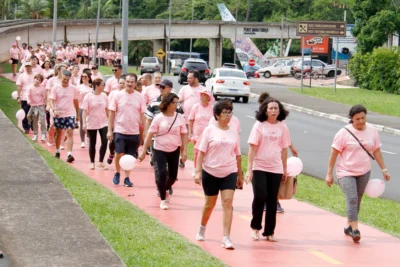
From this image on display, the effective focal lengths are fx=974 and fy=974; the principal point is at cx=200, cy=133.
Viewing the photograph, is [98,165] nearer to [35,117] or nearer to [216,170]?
[35,117]

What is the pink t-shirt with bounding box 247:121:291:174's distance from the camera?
11.4 meters

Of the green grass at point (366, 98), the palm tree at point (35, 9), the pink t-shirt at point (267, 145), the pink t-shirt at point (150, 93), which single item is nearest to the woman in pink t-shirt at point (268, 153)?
the pink t-shirt at point (267, 145)

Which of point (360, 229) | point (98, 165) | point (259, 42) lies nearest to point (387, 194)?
point (360, 229)

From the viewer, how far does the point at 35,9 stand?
315ft

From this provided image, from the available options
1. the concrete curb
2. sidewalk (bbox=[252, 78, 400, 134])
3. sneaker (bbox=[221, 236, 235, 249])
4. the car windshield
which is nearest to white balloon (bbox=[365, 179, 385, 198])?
sneaker (bbox=[221, 236, 235, 249])

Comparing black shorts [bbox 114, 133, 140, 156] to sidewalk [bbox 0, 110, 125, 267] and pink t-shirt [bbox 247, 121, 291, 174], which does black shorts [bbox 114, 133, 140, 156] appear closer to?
pink t-shirt [bbox 247, 121, 291, 174]

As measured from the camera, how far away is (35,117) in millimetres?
22344

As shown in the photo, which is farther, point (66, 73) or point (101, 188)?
point (66, 73)

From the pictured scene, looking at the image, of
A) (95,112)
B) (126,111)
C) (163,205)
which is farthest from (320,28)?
(163,205)

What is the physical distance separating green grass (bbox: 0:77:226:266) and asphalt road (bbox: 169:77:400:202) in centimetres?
544

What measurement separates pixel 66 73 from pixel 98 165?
6.11ft

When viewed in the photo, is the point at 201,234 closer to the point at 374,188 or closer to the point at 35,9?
the point at 374,188

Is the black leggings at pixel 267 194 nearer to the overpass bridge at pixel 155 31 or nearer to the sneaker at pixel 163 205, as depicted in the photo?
the sneaker at pixel 163 205

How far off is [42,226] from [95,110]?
34.6ft
